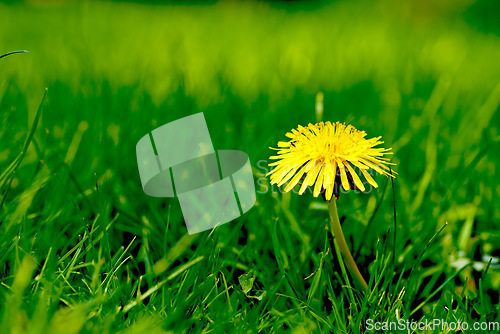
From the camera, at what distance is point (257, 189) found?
3.22 ft

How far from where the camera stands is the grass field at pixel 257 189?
655mm

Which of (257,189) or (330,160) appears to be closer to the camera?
(330,160)

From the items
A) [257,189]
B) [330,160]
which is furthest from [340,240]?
[257,189]

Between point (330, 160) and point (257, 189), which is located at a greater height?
point (330, 160)

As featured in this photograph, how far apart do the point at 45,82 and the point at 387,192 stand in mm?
1234

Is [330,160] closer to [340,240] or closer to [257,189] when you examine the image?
[340,240]

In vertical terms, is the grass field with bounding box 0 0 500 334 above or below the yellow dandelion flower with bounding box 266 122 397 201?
below

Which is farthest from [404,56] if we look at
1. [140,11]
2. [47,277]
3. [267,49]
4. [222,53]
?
[140,11]

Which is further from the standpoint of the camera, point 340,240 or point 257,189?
point 257,189

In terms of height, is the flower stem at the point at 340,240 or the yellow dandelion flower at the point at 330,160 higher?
the yellow dandelion flower at the point at 330,160

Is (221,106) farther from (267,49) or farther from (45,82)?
(267,49)

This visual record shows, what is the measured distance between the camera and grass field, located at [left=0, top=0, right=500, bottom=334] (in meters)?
0.66

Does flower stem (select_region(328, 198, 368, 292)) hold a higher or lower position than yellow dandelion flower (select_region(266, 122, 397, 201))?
lower

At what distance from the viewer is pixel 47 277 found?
0.64m
